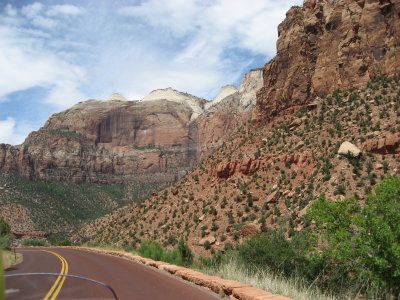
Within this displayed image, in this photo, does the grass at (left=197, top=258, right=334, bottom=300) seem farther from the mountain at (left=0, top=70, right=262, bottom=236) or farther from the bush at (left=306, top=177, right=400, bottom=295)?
the mountain at (left=0, top=70, right=262, bottom=236)

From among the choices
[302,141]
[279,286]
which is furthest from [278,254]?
[302,141]

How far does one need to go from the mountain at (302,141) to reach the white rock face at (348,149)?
111mm

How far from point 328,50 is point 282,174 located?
67.6 ft

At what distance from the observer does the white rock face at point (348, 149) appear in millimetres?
31150

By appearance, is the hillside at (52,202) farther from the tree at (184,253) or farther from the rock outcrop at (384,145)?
the tree at (184,253)

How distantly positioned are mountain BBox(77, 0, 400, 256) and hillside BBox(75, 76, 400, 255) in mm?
118

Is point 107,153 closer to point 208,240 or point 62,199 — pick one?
point 62,199

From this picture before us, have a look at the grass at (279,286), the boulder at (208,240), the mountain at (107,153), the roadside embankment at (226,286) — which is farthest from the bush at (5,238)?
the mountain at (107,153)

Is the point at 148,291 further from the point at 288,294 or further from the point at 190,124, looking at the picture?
the point at 190,124

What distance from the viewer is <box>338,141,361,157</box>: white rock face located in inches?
1226

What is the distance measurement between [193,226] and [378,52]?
29483mm

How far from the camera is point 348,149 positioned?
31.8 meters

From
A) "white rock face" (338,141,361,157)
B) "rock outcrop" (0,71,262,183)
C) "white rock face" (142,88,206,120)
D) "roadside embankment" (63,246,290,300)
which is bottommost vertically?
"roadside embankment" (63,246,290,300)

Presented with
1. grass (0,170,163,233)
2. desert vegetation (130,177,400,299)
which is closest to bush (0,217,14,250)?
desert vegetation (130,177,400,299)
